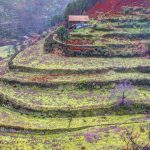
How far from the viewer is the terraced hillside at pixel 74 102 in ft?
173

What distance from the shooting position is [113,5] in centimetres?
9538

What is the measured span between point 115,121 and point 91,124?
3.34 meters

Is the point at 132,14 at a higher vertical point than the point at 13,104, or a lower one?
higher

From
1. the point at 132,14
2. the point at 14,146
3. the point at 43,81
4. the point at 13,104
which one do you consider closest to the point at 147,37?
the point at 132,14

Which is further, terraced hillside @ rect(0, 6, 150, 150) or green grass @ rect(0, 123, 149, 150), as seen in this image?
terraced hillside @ rect(0, 6, 150, 150)

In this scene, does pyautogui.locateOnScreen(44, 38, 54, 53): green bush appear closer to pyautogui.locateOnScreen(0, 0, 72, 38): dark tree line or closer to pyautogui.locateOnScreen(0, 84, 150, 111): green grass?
pyautogui.locateOnScreen(0, 84, 150, 111): green grass

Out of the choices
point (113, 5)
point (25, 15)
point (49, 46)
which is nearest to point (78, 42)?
point (49, 46)

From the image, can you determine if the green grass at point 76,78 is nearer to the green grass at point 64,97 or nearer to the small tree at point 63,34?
the green grass at point 64,97

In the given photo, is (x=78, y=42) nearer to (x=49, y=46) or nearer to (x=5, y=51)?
(x=49, y=46)

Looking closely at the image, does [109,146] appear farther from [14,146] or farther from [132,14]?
[132,14]

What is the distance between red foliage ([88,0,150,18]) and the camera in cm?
9319

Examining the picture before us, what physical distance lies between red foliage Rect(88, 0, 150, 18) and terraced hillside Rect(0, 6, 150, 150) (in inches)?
865

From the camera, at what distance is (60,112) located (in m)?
58.4

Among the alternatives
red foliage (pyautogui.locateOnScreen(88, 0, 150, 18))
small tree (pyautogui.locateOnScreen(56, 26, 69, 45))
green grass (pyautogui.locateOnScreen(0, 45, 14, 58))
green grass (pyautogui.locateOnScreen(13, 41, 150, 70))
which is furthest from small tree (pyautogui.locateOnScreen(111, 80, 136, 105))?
green grass (pyautogui.locateOnScreen(0, 45, 14, 58))
